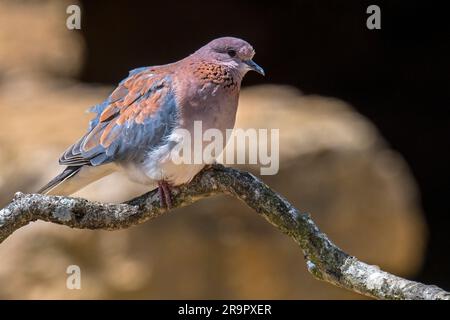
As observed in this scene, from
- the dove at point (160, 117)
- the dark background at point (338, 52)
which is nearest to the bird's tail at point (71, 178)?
the dove at point (160, 117)

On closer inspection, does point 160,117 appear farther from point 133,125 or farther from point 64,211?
point 64,211

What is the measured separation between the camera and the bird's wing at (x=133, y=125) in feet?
8.80

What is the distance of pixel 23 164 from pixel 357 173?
1900 mm

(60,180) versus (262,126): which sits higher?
(60,180)

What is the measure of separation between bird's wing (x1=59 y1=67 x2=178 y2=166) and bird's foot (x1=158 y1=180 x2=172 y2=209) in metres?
0.21

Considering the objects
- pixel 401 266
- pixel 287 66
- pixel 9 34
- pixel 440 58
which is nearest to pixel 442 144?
pixel 440 58

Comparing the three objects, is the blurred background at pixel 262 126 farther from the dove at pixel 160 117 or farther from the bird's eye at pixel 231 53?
the bird's eye at pixel 231 53

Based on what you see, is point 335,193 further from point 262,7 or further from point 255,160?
point 262,7

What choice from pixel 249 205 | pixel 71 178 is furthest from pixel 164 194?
pixel 71 178

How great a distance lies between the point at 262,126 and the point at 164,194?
259 cm

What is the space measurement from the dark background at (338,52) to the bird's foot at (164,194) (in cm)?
436

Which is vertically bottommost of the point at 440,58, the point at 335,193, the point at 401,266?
the point at 401,266

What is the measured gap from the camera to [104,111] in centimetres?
282

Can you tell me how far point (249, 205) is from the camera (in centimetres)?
230
